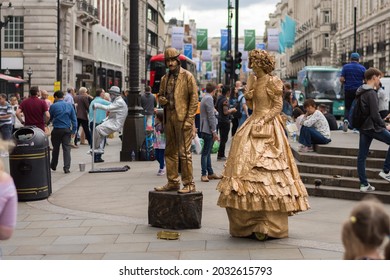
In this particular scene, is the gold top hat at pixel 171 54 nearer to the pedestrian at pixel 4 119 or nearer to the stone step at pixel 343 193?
the stone step at pixel 343 193

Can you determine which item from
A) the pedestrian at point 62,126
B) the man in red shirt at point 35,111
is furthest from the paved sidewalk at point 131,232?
the man in red shirt at point 35,111

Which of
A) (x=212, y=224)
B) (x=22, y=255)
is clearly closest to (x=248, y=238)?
(x=212, y=224)

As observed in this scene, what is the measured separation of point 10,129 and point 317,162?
346 inches

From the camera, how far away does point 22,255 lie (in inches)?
275

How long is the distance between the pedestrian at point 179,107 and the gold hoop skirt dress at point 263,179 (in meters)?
0.73

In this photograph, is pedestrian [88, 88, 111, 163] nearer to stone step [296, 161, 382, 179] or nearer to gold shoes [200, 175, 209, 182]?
gold shoes [200, 175, 209, 182]

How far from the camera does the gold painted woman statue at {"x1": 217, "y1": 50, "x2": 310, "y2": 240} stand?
736 centimetres

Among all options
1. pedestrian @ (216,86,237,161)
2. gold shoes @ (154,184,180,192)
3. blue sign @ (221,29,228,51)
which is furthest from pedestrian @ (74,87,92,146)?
blue sign @ (221,29,228,51)

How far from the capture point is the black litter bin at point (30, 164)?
10.6 meters

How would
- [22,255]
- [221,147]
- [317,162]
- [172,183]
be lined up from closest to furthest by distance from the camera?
[22,255]
[172,183]
[317,162]
[221,147]

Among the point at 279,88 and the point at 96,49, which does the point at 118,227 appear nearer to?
the point at 279,88

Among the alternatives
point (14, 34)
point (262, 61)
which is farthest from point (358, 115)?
point (14, 34)
